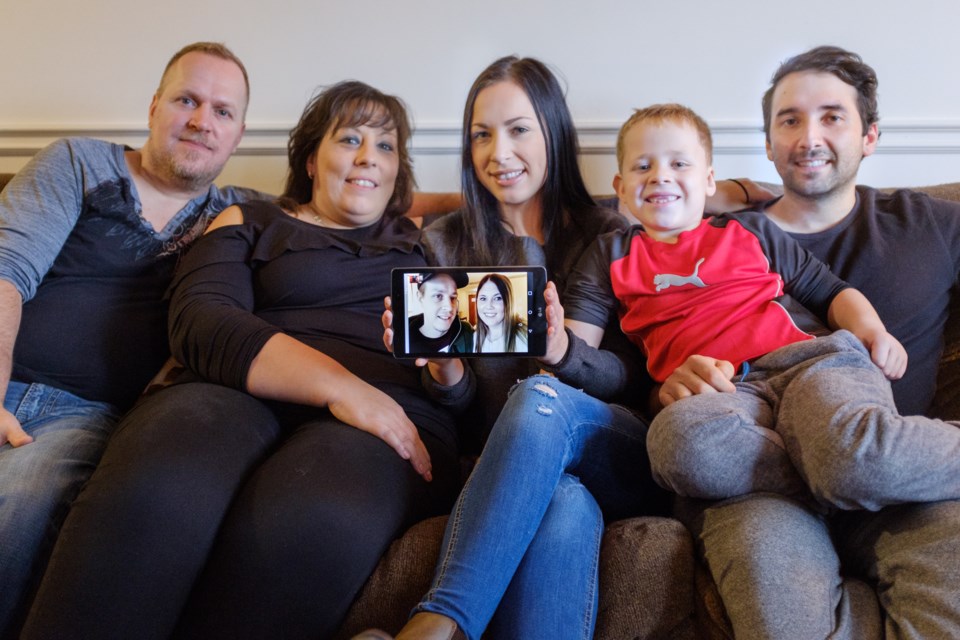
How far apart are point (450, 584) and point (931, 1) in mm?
1894

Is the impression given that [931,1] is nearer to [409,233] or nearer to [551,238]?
[551,238]

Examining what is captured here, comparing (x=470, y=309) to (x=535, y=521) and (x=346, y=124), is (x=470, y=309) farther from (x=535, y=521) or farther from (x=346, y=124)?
(x=346, y=124)

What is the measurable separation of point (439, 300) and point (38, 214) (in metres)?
0.92

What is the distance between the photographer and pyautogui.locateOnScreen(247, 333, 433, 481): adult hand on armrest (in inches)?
48.3

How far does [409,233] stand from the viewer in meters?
1.64

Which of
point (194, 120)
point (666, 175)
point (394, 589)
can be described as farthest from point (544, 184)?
point (394, 589)

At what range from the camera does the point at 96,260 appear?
5.05 ft

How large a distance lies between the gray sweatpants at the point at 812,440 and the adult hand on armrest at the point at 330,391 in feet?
1.31

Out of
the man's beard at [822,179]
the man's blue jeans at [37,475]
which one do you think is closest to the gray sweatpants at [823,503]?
the man's beard at [822,179]

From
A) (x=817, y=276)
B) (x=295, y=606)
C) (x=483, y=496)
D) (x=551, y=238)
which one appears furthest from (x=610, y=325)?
(x=295, y=606)

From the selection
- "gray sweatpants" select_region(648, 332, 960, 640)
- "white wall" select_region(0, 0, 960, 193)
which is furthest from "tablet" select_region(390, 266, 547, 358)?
"white wall" select_region(0, 0, 960, 193)

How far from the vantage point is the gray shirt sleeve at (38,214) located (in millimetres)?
1438

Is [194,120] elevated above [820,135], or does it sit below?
above

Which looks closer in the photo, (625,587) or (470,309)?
(625,587)
